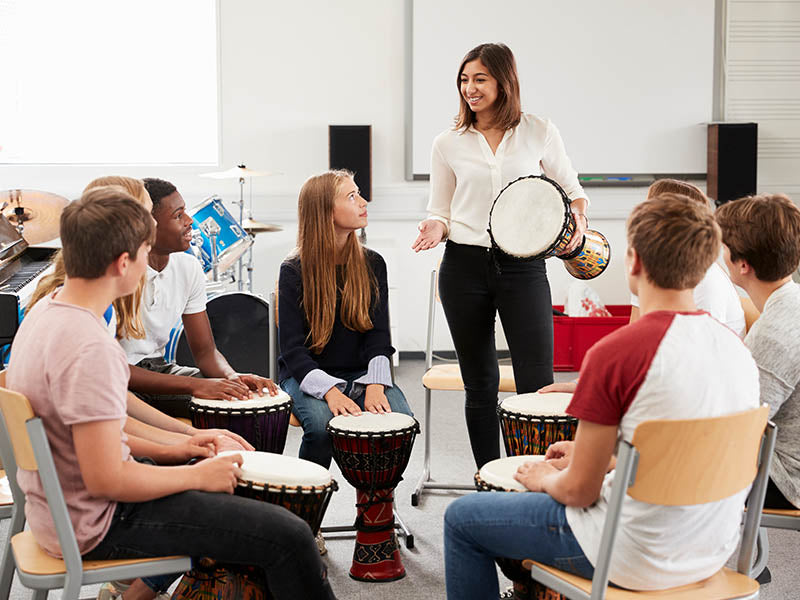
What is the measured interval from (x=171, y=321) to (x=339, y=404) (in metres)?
0.58

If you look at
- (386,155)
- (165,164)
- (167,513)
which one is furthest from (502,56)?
(165,164)

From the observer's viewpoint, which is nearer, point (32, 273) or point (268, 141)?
point (32, 273)

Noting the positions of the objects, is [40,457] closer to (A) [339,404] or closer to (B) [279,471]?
(B) [279,471]

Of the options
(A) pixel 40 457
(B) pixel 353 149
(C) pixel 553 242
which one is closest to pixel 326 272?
(C) pixel 553 242

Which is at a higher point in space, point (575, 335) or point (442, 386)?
point (442, 386)

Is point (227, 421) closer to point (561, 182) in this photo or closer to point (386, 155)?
point (561, 182)

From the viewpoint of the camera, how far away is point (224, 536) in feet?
5.41

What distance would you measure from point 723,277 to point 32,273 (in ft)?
8.59

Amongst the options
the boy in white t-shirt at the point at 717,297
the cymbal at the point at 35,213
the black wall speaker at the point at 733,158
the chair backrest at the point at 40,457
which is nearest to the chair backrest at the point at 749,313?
the boy in white t-shirt at the point at 717,297

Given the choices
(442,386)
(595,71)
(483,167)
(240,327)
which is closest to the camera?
(483,167)

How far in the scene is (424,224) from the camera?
286cm

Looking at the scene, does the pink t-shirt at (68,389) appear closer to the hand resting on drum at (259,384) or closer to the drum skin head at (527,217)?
the hand resting on drum at (259,384)

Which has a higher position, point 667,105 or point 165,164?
point 667,105

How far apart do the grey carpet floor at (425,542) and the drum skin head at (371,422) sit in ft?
1.55
